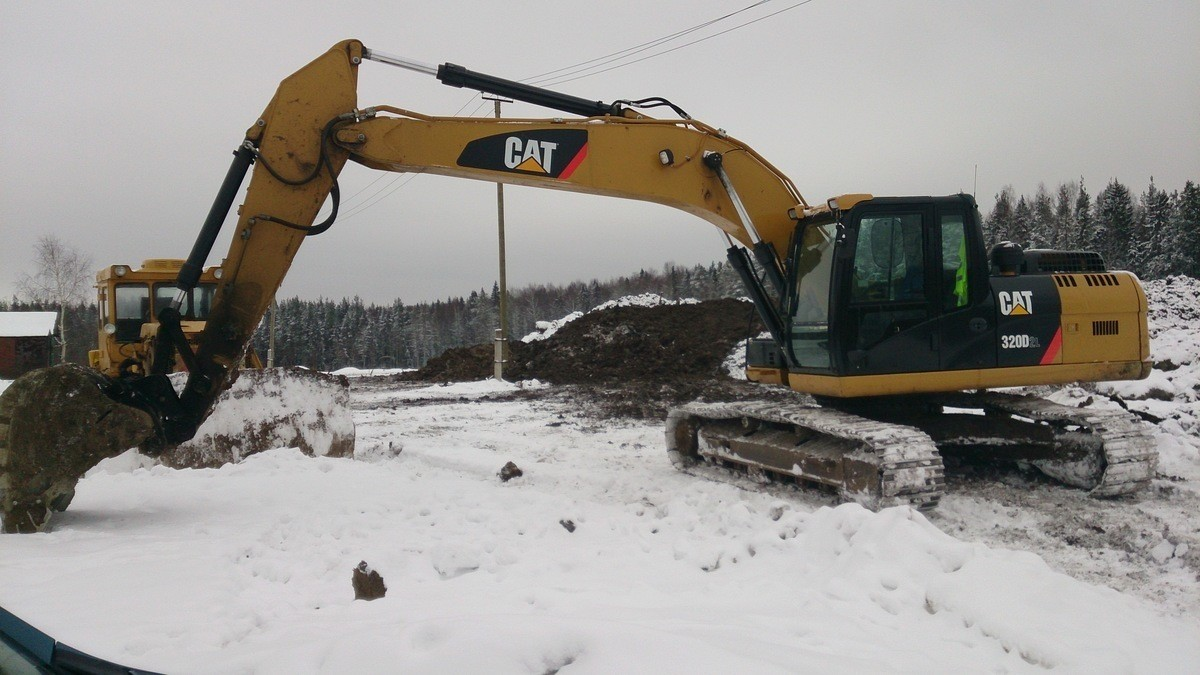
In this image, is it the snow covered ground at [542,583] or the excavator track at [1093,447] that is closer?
the snow covered ground at [542,583]

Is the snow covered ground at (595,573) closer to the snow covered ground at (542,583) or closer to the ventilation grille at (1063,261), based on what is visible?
the snow covered ground at (542,583)

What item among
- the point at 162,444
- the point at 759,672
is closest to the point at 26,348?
the point at 162,444

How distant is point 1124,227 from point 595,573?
3968 centimetres

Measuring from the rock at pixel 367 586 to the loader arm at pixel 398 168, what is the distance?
229cm

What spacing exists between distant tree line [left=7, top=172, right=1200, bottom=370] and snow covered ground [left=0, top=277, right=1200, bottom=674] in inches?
598

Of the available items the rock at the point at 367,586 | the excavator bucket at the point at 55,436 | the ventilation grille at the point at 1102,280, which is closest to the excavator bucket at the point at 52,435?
the excavator bucket at the point at 55,436

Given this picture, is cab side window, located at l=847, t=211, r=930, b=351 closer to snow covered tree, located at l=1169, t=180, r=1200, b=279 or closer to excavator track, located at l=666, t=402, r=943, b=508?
excavator track, located at l=666, t=402, r=943, b=508

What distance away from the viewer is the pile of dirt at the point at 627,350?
18688 mm

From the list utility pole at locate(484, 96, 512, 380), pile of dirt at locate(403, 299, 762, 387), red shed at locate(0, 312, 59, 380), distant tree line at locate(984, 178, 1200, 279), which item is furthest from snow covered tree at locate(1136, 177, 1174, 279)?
red shed at locate(0, 312, 59, 380)

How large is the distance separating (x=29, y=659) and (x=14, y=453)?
154 inches

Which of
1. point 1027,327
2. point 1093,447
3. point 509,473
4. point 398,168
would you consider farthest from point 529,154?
point 1093,447

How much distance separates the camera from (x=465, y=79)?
6090 millimetres

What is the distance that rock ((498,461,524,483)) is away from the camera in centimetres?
700

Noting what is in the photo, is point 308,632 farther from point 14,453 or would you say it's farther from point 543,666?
point 14,453
